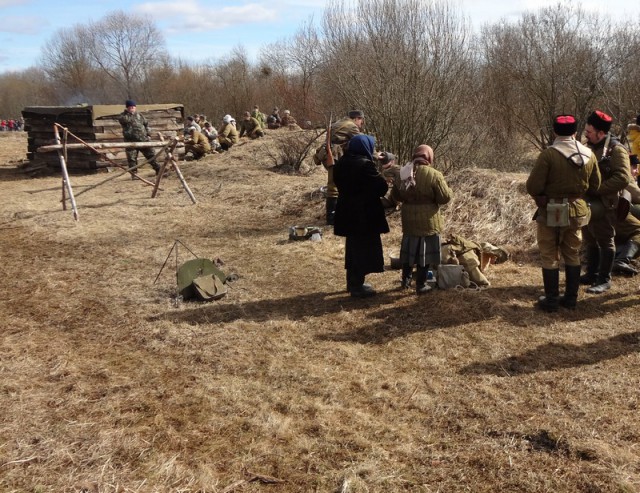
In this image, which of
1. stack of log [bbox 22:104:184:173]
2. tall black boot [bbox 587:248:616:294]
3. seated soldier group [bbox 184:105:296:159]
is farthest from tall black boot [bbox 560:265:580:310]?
stack of log [bbox 22:104:184:173]

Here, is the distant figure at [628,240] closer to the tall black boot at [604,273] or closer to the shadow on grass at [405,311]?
the tall black boot at [604,273]

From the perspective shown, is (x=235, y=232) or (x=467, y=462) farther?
(x=235, y=232)

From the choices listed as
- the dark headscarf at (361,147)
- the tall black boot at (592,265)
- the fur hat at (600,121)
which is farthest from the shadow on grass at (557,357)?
the dark headscarf at (361,147)

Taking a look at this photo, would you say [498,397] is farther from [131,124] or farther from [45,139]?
[45,139]

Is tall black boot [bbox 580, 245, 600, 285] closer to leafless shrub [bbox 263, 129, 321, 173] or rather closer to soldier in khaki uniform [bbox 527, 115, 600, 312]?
soldier in khaki uniform [bbox 527, 115, 600, 312]

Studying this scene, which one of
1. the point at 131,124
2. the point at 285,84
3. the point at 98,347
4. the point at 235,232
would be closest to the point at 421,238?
the point at 98,347

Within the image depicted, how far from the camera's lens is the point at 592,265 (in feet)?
19.2

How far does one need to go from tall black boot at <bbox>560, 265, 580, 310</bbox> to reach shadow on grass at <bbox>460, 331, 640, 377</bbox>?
2.04 ft

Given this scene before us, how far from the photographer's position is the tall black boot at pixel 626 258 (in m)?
5.97

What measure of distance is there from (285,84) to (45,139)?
14125 mm

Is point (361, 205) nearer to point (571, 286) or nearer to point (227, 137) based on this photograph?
point (571, 286)

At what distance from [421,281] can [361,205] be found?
103cm

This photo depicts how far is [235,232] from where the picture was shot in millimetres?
8797

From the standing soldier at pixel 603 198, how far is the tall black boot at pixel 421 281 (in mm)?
1602
